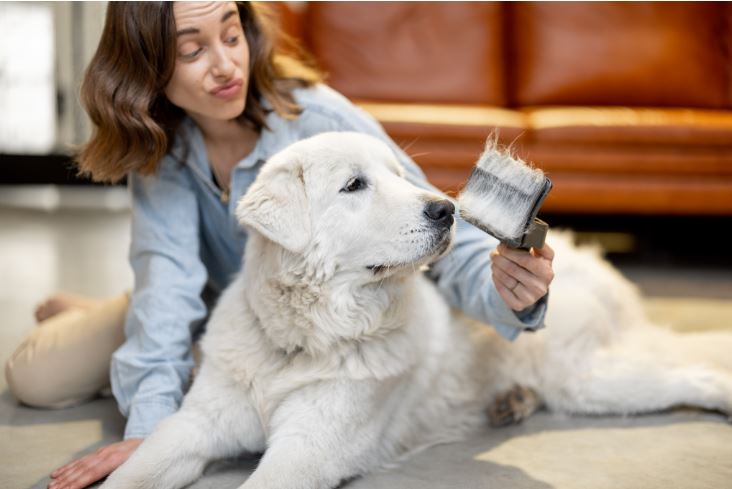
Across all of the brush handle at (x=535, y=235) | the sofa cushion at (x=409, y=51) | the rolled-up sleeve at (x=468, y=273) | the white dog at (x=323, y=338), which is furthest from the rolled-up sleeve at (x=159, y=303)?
the sofa cushion at (x=409, y=51)

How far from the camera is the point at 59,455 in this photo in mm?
2254

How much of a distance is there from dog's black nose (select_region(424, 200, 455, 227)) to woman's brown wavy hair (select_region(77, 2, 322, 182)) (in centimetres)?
80

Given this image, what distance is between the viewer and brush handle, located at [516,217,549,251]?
5.98 feet

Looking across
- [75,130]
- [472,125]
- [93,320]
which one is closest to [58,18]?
[75,130]

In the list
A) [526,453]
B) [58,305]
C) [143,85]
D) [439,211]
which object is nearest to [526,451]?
[526,453]

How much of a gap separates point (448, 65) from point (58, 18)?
149 inches

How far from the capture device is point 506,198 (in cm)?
178

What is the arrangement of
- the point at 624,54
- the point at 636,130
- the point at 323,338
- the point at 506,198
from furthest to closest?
the point at 624,54 → the point at 636,130 → the point at 323,338 → the point at 506,198

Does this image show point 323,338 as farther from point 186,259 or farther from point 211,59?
point 211,59

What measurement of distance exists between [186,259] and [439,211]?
39.4 inches

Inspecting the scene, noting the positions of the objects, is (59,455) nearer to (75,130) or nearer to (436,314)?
(436,314)

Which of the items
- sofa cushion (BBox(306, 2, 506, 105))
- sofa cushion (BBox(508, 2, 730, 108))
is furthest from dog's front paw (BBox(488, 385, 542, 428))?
sofa cushion (BBox(508, 2, 730, 108))

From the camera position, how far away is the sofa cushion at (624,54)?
498cm

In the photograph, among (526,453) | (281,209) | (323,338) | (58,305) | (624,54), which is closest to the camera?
(281,209)
